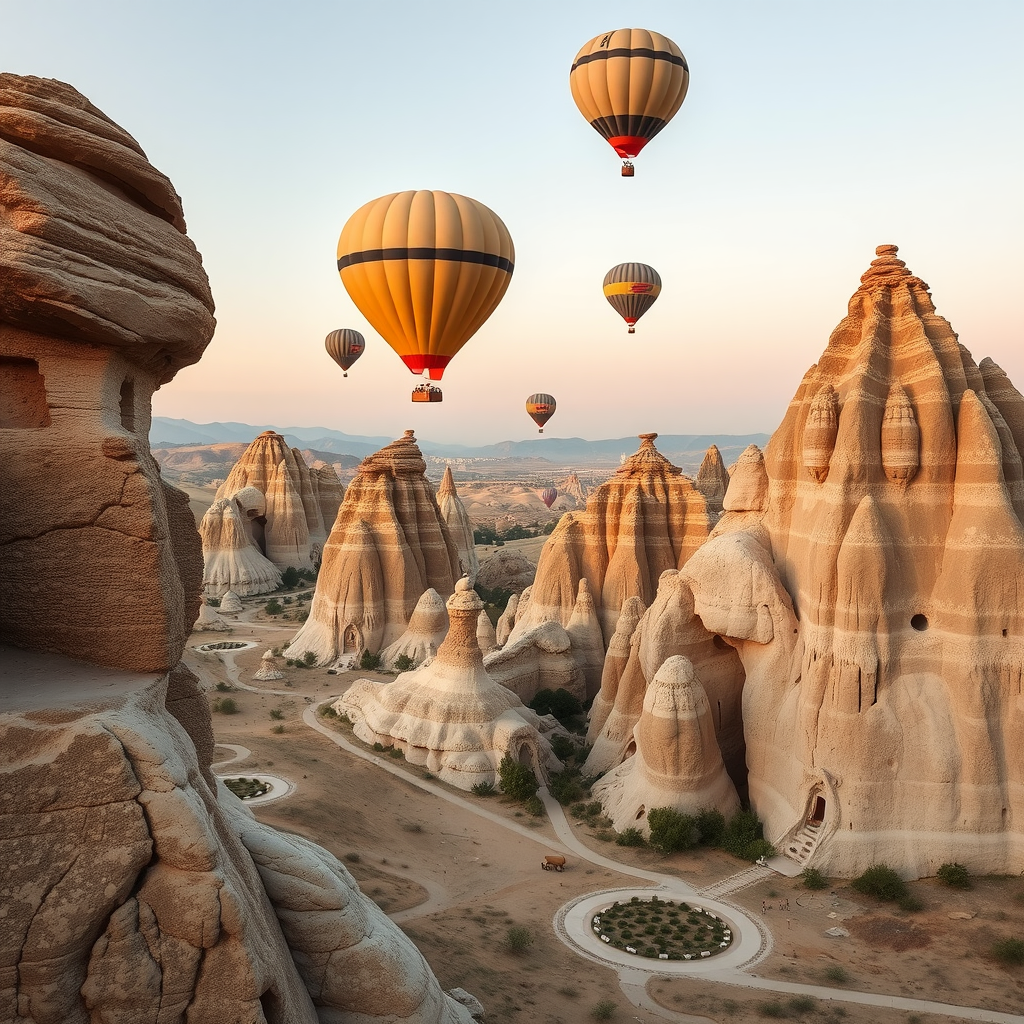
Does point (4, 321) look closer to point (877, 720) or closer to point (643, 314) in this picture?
point (877, 720)

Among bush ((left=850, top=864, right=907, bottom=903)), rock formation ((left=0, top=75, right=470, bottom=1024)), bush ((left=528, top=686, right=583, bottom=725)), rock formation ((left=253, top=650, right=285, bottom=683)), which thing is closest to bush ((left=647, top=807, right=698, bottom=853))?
bush ((left=850, top=864, right=907, bottom=903))

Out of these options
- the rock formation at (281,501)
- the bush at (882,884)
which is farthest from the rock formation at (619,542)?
the rock formation at (281,501)

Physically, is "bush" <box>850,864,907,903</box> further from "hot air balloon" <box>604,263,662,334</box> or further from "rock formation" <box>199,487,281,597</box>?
"rock formation" <box>199,487,281,597</box>

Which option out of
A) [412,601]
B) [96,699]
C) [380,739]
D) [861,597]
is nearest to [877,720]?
[861,597]

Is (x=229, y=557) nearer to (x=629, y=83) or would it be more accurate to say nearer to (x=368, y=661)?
(x=368, y=661)

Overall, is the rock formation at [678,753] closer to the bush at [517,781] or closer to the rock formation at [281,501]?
the bush at [517,781]

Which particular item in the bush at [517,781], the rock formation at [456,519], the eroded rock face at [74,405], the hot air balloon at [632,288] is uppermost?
the hot air balloon at [632,288]
